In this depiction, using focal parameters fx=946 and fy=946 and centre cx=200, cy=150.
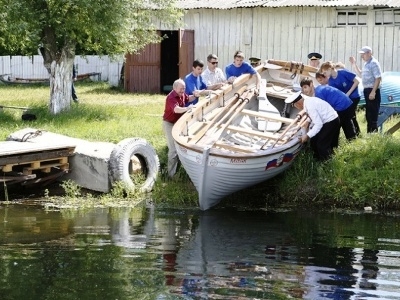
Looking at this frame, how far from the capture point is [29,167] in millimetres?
15219

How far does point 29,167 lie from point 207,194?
10.2 feet

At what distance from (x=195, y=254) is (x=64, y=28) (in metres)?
9.45

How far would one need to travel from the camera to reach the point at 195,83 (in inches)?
629

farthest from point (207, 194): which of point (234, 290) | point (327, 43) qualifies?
point (327, 43)

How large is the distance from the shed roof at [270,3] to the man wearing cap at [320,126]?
394 inches

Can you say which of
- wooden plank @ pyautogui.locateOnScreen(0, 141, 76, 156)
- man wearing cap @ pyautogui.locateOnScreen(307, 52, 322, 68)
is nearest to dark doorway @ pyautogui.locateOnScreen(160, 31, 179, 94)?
man wearing cap @ pyautogui.locateOnScreen(307, 52, 322, 68)

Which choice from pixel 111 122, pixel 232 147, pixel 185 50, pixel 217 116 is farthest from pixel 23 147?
pixel 185 50

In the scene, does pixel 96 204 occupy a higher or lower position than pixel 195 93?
lower

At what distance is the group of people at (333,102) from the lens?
14414mm

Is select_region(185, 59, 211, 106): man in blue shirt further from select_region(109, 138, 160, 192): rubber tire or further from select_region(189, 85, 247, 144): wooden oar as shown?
select_region(109, 138, 160, 192): rubber tire

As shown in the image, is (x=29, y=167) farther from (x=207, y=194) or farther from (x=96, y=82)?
(x=96, y=82)

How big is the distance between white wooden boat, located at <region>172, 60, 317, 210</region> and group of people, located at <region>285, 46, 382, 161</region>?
41cm

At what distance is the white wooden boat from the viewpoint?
13.7m

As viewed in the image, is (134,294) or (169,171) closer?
(134,294)
